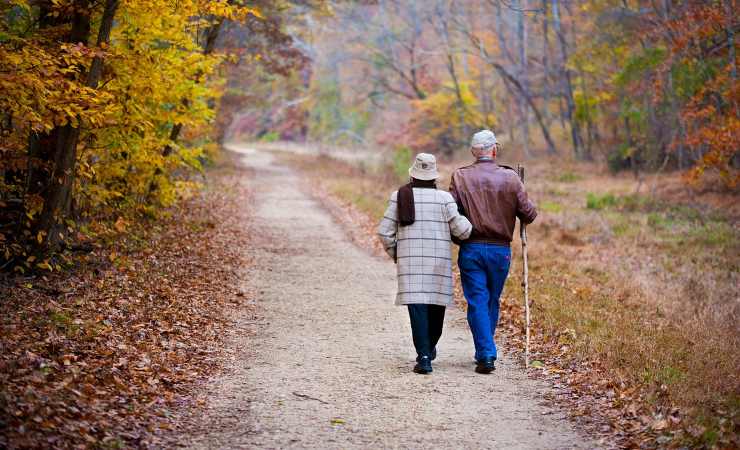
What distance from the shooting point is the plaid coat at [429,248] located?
7.53m

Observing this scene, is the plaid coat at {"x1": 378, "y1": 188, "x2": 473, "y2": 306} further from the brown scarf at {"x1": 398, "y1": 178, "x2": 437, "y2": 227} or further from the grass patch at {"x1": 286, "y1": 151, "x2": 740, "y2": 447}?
the grass patch at {"x1": 286, "y1": 151, "x2": 740, "y2": 447}

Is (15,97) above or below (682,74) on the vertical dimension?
below

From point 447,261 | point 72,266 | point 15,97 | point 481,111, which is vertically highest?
point 481,111

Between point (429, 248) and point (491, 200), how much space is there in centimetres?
71

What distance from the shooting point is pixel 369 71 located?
45.6 m

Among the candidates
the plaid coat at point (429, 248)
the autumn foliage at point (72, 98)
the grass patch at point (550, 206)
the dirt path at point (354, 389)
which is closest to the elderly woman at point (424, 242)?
the plaid coat at point (429, 248)

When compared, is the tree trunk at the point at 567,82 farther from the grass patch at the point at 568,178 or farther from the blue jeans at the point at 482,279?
the blue jeans at the point at 482,279

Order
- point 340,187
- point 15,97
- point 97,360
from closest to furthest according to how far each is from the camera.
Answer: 1. point 97,360
2. point 15,97
3. point 340,187

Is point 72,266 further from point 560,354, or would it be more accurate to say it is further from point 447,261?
point 560,354

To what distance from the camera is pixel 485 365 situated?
7.68 metres

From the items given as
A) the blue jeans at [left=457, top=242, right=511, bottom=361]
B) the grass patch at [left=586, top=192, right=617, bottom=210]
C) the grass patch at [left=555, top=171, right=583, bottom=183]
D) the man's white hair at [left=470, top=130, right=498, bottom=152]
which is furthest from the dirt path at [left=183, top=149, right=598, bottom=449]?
the grass patch at [left=555, top=171, right=583, bottom=183]

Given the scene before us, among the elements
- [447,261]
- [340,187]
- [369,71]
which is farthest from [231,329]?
[369,71]

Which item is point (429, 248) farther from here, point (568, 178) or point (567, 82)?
point (567, 82)

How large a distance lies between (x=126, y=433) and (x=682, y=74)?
23932 mm
